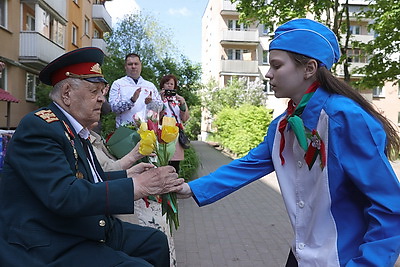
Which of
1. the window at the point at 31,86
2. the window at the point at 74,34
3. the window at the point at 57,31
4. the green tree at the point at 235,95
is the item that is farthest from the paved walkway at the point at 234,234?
the green tree at the point at 235,95

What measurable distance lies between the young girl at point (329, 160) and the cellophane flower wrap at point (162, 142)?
2.05ft

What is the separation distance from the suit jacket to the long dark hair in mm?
1061

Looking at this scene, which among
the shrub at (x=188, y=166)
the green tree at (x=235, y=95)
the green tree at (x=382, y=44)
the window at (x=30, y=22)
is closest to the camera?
the shrub at (x=188, y=166)

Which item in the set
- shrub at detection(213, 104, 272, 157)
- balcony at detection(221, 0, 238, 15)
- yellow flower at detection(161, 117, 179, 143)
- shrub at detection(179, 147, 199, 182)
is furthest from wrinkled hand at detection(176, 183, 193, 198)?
balcony at detection(221, 0, 238, 15)

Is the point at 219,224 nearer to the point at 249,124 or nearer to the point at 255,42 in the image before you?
the point at 249,124

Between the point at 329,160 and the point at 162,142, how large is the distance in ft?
3.20

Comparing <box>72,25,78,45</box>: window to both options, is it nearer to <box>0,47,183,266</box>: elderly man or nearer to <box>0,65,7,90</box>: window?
<box>0,65,7,90</box>: window

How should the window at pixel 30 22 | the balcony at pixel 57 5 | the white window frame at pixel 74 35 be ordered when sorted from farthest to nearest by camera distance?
the white window frame at pixel 74 35 → the window at pixel 30 22 → the balcony at pixel 57 5

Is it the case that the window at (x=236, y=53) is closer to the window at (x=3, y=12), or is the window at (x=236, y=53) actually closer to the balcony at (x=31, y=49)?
the balcony at (x=31, y=49)

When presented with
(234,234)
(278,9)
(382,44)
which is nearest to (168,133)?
(234,234)

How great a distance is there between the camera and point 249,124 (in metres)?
17.4

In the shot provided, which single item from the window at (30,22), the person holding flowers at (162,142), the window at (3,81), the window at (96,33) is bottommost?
the person holding flowers at (162,142)

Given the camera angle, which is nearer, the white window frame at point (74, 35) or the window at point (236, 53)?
the white window frame at point (74, 35)

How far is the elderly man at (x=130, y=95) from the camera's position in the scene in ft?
18.1
